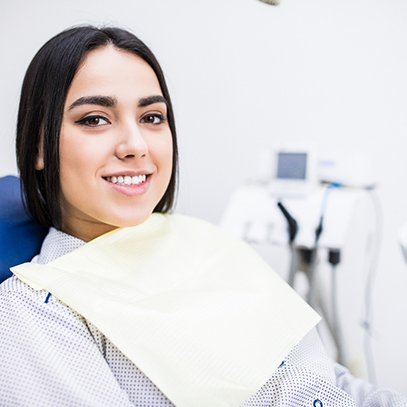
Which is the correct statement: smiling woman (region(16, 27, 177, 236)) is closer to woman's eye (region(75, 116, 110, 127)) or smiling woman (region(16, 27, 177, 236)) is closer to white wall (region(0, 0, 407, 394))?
woman's eye (region(75, 116, 110, 127))

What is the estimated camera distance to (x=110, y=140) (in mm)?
838

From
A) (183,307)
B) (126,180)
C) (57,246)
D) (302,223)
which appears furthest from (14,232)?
(302,223)

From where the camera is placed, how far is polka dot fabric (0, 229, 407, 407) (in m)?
0.69

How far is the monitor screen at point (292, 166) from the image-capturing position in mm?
1517

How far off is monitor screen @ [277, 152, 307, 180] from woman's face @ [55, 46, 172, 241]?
0.70 meters

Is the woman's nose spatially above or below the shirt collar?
above

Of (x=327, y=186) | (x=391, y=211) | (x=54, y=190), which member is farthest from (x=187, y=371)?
(x=391, y=211)

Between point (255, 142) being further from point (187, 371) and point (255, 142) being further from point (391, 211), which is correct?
point (187, 371)

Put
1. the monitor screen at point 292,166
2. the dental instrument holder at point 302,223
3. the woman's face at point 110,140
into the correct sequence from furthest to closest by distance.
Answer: the monitor screen at point 292,166 < the dental instrument holder at point 302,223 < the woman's face at point 110,140

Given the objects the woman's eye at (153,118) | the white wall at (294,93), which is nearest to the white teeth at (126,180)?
the woman's eye at (153,118)

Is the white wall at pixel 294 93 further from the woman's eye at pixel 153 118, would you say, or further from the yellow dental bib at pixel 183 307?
the yellow dental bib at pixel 183 307

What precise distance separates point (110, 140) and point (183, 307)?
0.30m

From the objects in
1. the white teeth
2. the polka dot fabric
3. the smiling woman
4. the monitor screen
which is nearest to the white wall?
the monitor screen

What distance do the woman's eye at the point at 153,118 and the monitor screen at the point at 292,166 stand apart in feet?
2.23
